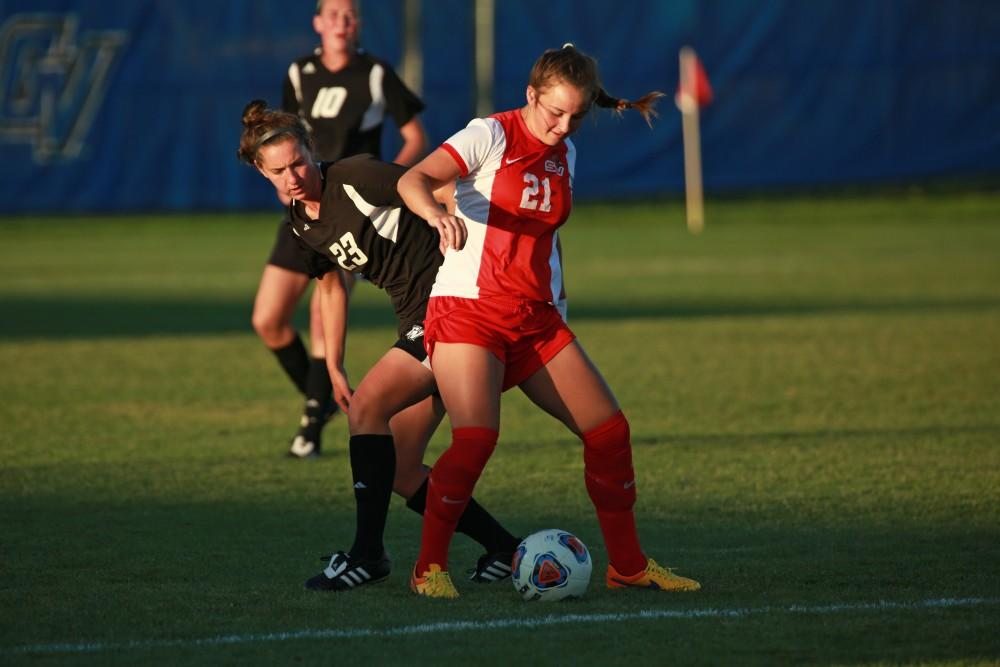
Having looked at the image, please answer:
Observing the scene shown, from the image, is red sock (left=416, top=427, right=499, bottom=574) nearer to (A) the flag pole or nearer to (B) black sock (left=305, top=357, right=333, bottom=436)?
(B) black sock (left=305, top=357, right=333, bottom=436)

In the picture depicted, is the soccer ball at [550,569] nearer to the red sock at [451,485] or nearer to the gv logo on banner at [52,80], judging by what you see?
the red sock at [451,485]

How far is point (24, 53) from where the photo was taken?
21.2 meters

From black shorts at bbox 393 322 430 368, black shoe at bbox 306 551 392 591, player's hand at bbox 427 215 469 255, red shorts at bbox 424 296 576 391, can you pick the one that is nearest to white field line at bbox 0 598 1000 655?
black shoe at bbox 306 551 392 591

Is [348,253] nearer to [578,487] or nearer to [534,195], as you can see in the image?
[534,195]

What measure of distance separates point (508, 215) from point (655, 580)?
50.1 inches

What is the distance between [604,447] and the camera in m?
5.25

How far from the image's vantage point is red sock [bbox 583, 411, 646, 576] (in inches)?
207

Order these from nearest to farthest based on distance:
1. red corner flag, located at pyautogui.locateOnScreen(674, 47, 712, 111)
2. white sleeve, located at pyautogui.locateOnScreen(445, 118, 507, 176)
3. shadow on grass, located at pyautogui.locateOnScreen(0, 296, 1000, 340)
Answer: white sleeve, located at pyautogui.locateOnScreen(445, 118, 507, 176), shadow on grass, located at pyautogui.locateOnScreen(0, 296, 1000, 340), red corner flag, located at pyautogui.locateOnScreen(674, 47, 712, 111)

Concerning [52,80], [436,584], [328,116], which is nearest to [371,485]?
[436,584]

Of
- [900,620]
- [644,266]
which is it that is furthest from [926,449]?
[644,266]

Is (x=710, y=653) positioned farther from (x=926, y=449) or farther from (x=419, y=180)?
(x=926, y=449)

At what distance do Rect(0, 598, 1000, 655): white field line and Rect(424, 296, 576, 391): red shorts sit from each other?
2.68 feet

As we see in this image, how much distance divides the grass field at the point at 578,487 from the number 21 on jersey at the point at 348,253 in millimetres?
1070

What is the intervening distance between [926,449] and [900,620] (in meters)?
3.19
